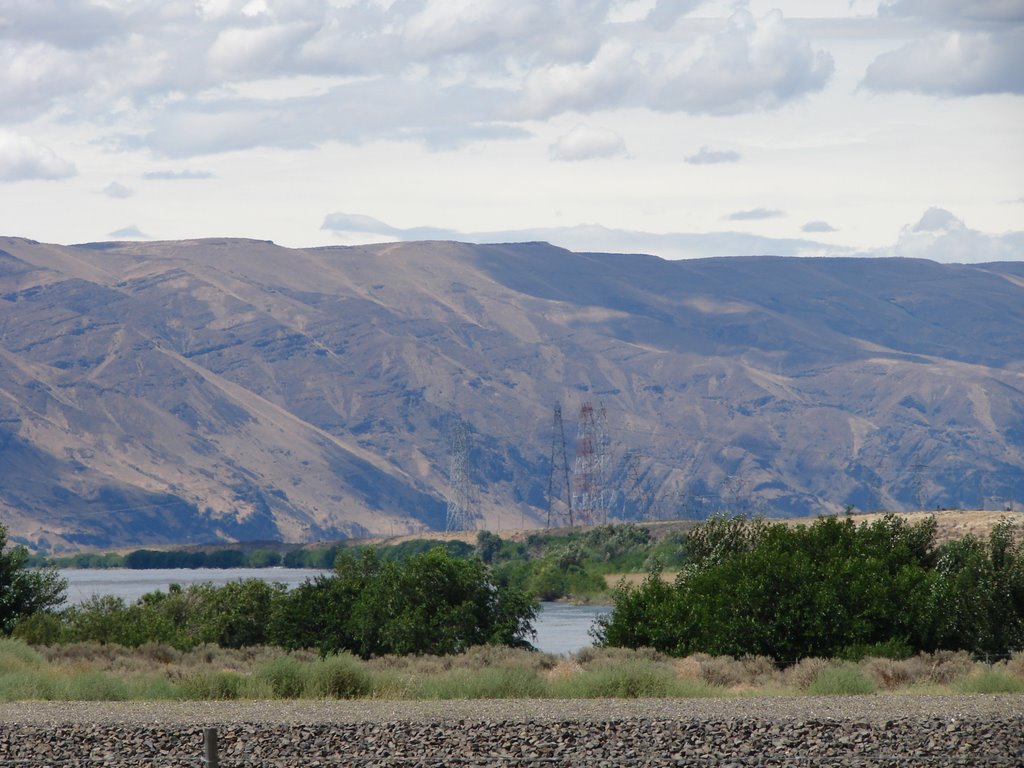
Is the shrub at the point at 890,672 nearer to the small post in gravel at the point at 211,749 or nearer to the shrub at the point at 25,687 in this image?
the shrub at the point at 25,687

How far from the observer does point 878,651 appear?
3884 cm

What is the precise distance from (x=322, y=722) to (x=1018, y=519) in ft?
312

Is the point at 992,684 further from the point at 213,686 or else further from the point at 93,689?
the point at 93,689

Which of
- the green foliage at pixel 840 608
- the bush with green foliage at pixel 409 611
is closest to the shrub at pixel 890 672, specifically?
the green foliage at pixel 840 608

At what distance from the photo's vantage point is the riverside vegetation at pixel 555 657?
102 feet

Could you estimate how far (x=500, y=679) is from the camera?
30.6m

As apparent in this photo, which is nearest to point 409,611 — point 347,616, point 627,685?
point 347,616

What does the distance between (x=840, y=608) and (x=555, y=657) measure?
24.7ft

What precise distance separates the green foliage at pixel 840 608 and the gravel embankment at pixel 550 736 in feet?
41.8

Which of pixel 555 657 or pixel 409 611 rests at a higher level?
pixel 555 657

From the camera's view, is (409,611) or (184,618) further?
(184,618)

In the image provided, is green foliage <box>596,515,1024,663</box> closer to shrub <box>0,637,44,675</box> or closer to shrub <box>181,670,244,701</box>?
shrub <box>181,670,244,701</box>

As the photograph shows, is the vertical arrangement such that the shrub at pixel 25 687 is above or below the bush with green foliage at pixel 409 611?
above

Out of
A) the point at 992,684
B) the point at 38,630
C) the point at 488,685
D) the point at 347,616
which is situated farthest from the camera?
the point at 347,616
